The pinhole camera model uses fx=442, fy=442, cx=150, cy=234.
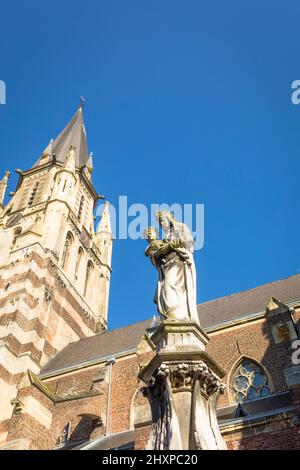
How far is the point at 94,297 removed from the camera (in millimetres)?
27500

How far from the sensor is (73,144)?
37969 mm

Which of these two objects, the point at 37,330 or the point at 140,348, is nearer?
the point at 140,348

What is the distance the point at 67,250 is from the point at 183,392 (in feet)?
75.1

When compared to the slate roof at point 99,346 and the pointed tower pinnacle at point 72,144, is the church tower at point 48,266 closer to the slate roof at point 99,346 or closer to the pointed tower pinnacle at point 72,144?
the pointed tower pinnacle at point 72,144

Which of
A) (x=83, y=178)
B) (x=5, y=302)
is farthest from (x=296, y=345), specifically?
(x=83, y=178)

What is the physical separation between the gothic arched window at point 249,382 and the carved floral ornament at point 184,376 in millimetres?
9792

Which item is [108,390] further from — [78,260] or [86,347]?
[78,260]

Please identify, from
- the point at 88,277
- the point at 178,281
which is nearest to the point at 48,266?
the point at 88,277

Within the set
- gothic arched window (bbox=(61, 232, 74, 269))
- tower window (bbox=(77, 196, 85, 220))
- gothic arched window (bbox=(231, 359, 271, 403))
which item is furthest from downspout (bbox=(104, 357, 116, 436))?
tower window (bbox=(77, 196, 85, 220))

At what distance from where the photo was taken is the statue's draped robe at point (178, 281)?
224 inches

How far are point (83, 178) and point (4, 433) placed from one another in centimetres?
2062

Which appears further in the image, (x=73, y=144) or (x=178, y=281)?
(x=73, y=144)

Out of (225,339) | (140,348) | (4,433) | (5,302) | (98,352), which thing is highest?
(5,302)
